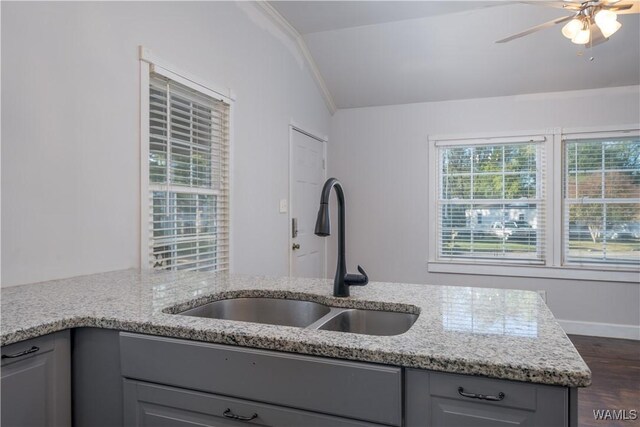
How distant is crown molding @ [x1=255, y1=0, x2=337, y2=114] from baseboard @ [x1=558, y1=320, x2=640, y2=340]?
333cm

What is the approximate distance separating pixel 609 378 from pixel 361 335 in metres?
3.01

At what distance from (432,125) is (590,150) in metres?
1.53

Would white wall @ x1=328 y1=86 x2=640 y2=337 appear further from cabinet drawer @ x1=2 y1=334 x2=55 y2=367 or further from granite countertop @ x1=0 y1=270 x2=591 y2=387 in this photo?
cabinet drawer @ x1=2 y1=334 x2=55 y2=367

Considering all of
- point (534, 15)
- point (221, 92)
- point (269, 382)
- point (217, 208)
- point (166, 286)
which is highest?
point (534, 15)

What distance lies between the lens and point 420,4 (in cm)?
328

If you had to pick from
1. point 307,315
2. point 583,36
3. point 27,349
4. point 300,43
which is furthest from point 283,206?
point 27,349

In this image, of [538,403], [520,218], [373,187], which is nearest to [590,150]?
[520,218]

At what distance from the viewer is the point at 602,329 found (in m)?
3.96

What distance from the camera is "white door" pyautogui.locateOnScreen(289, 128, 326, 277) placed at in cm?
386

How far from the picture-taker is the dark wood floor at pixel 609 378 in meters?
2.57

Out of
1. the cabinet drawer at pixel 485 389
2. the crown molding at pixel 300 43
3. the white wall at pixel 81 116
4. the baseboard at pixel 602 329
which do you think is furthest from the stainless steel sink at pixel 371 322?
the baseboard at pixel 602 329

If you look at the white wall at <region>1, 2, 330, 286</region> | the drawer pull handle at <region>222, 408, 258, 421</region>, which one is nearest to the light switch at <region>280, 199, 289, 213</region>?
Answer: the white wall at <region>1, 2, 330, 286</region>

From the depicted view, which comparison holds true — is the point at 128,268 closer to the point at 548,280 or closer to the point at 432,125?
the point at 432,125

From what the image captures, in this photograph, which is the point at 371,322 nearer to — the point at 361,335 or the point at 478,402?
the point at 361,335
